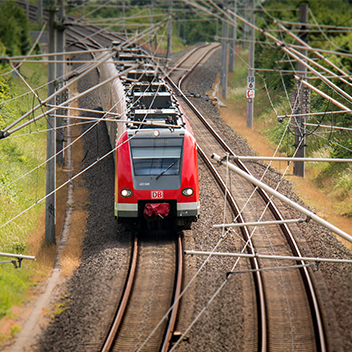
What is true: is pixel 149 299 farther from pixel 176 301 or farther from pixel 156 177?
pixel 156 177

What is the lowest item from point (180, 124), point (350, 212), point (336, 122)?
point (350, 212)

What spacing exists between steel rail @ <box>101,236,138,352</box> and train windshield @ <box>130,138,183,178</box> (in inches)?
85.5

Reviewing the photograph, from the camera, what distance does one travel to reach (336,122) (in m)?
25.1

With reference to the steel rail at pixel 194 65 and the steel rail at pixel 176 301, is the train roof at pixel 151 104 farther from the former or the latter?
the steel rail at pixel 194 65

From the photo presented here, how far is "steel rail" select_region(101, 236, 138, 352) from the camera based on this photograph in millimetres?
9547

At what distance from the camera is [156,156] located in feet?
45.1

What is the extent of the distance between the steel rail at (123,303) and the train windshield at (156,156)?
2.17 meters

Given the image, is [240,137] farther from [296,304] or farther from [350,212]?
[296,304]

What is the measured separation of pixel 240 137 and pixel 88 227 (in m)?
12.1

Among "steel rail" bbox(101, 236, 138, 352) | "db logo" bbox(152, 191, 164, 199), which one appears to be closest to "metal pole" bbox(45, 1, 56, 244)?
"steel rail" bbox(101, 236, 138, 352)

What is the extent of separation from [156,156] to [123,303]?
453 centimetres

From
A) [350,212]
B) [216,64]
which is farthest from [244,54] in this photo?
[350,212]

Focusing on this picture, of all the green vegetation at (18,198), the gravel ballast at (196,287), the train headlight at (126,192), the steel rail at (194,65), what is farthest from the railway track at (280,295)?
the steel rail at (194,65)

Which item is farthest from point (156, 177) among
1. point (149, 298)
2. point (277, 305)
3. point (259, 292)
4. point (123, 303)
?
point (277, 305)
